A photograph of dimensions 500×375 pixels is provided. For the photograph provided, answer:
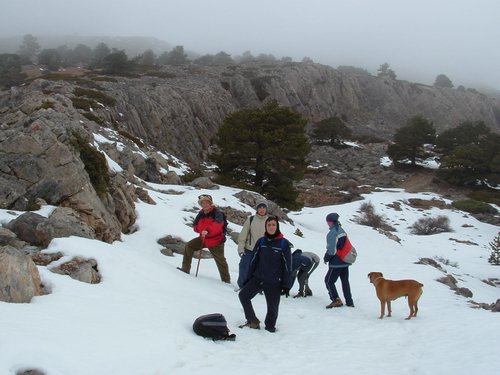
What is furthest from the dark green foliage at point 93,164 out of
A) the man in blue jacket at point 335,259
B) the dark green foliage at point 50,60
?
the dark green foliage at point 50,60

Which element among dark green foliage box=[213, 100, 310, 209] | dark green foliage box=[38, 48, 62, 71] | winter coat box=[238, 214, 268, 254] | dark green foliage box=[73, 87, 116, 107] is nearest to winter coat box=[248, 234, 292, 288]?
winter coat box=[238, 214, 268, 254]

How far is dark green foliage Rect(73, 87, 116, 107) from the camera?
35.3 m

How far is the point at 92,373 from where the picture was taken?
13.6 ft

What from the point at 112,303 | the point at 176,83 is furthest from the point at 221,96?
the point at 112,303

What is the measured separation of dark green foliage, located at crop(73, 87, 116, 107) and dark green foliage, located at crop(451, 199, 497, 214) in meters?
31.9

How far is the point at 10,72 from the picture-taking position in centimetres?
5591

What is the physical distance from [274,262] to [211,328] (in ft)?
4.74

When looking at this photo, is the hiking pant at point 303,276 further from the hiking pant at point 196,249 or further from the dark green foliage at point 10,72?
the dark green foliage at point 10,72

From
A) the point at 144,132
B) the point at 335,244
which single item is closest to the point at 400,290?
the point at 335,244

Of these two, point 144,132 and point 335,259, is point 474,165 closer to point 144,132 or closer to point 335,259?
point 144,132

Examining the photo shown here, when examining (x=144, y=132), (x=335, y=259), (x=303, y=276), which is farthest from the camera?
(x=144, y=132)

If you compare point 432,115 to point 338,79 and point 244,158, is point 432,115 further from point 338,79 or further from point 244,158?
point 244,158

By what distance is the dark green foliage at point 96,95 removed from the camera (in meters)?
35.3

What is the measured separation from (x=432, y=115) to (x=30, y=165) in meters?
92.7
